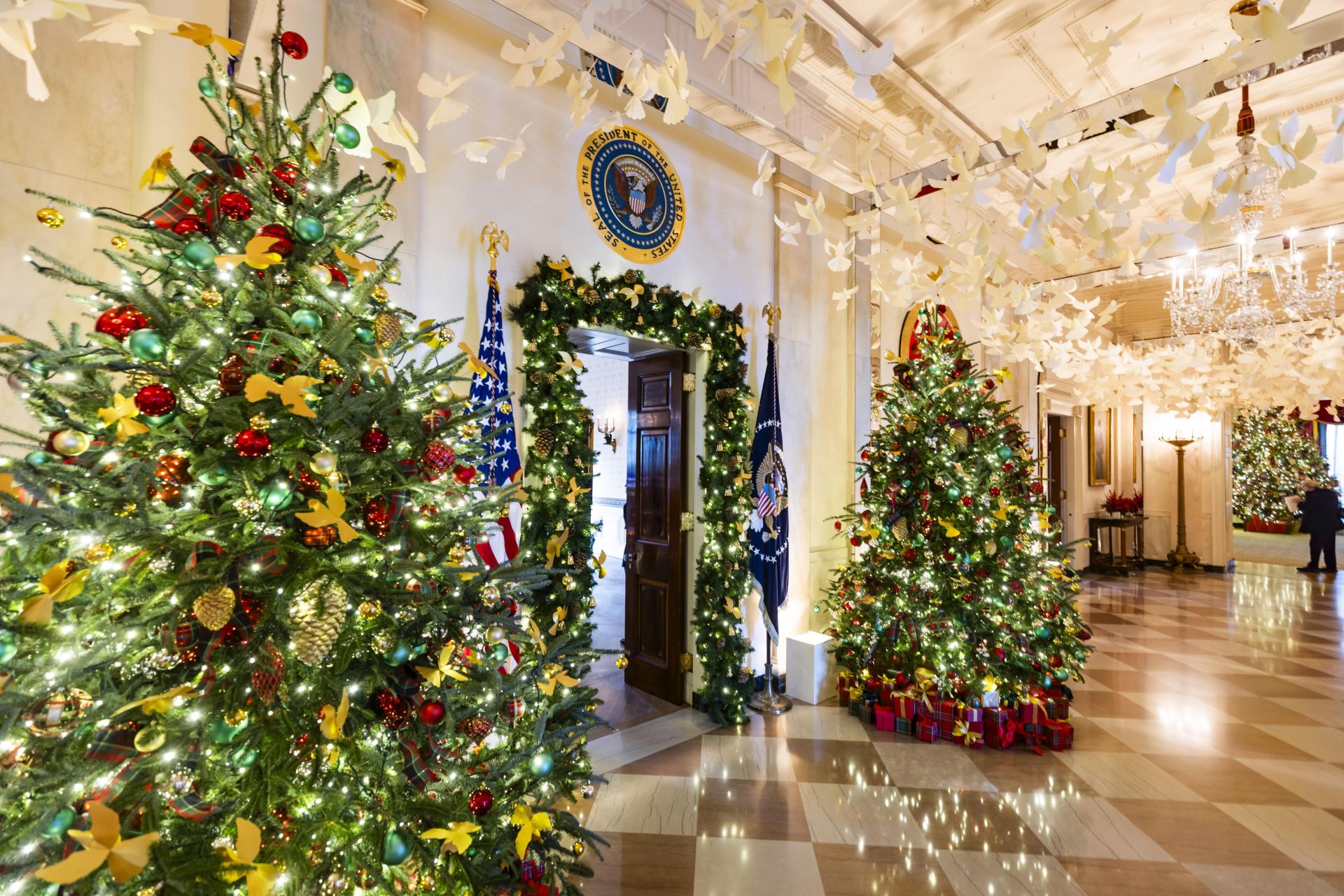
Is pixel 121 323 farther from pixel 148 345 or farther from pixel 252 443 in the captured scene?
pixel 252 443

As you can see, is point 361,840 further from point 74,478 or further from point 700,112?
point 700,112

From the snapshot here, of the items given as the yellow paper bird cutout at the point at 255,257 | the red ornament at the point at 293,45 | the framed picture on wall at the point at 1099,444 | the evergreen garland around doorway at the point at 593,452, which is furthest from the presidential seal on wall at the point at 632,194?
the framed picture on wall at the point at 1099,444

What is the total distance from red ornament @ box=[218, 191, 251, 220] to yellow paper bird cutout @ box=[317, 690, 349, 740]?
1.01 meters

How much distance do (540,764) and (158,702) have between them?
2.56ft

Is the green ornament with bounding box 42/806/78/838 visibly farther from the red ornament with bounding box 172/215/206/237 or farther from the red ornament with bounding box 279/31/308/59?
the red ornament with bounding box 279/31/308/59

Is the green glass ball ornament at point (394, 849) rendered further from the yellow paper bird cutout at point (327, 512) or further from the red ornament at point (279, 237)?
the red ornament at point (279, 237)

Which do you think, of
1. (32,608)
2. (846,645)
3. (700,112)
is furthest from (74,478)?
(846,645)

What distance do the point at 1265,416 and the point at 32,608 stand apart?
59.2 feet

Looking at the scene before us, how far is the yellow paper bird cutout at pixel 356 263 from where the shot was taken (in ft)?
4.32

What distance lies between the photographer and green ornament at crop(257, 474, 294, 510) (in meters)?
1.11

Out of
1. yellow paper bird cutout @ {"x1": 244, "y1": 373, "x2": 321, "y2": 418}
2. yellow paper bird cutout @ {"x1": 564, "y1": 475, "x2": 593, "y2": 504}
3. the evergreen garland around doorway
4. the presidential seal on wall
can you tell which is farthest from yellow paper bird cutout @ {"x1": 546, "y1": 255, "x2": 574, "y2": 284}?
yellow paper bird cutout @ {"x1": 244, "y1": 373, "x2": 321, "y2": 418}

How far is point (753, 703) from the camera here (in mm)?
3988

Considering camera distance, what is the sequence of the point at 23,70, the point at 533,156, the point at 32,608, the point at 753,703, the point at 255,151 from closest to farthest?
the point at 32,608 → the point at 255,151 → the point at 23,70 → the point at 533,156 → the point at 753,703

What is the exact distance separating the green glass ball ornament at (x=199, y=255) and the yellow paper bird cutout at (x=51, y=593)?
59cm
